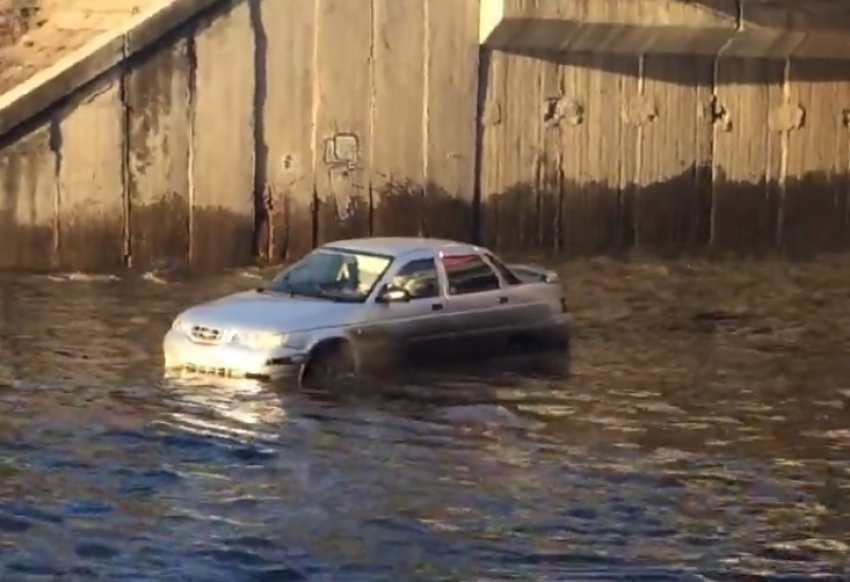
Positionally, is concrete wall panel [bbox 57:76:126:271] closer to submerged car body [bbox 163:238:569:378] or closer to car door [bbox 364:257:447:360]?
submerged car body [bbox 163:238:569:378]

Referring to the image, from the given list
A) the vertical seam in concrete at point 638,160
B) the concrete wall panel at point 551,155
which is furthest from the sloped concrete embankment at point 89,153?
the vertical seam in concrete at point 638,160

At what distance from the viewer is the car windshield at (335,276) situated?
61.0ft

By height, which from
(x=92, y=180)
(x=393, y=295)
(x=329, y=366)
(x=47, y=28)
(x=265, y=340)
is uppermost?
(x=47, y=28)

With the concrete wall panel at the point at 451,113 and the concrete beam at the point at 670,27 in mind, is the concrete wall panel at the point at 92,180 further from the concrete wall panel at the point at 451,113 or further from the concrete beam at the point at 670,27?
the concrete beam at the point at 670,27

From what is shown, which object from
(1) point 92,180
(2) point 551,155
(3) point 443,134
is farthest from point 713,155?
(1) point 92,180

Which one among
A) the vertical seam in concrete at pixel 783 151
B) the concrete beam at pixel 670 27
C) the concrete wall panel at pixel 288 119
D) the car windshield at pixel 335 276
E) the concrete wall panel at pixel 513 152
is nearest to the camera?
the car windshield at pixel 335 276

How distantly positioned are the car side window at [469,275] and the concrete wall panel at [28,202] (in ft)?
23.5

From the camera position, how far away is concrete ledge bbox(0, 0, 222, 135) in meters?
24.6

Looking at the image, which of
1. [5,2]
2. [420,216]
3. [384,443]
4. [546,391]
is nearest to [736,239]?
[420,216]

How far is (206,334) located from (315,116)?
9.74m

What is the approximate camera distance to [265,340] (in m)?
17.5

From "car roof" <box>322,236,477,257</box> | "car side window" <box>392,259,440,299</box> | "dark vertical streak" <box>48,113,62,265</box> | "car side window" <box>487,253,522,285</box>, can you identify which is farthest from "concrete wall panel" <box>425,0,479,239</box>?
"car side window" <box>392,259,440,299</box>

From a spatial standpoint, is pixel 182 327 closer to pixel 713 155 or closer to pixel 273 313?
pixel 273 313

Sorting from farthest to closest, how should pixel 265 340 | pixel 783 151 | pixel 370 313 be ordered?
pixel 783 151 → pixel 370 313 → pixel 265 340
